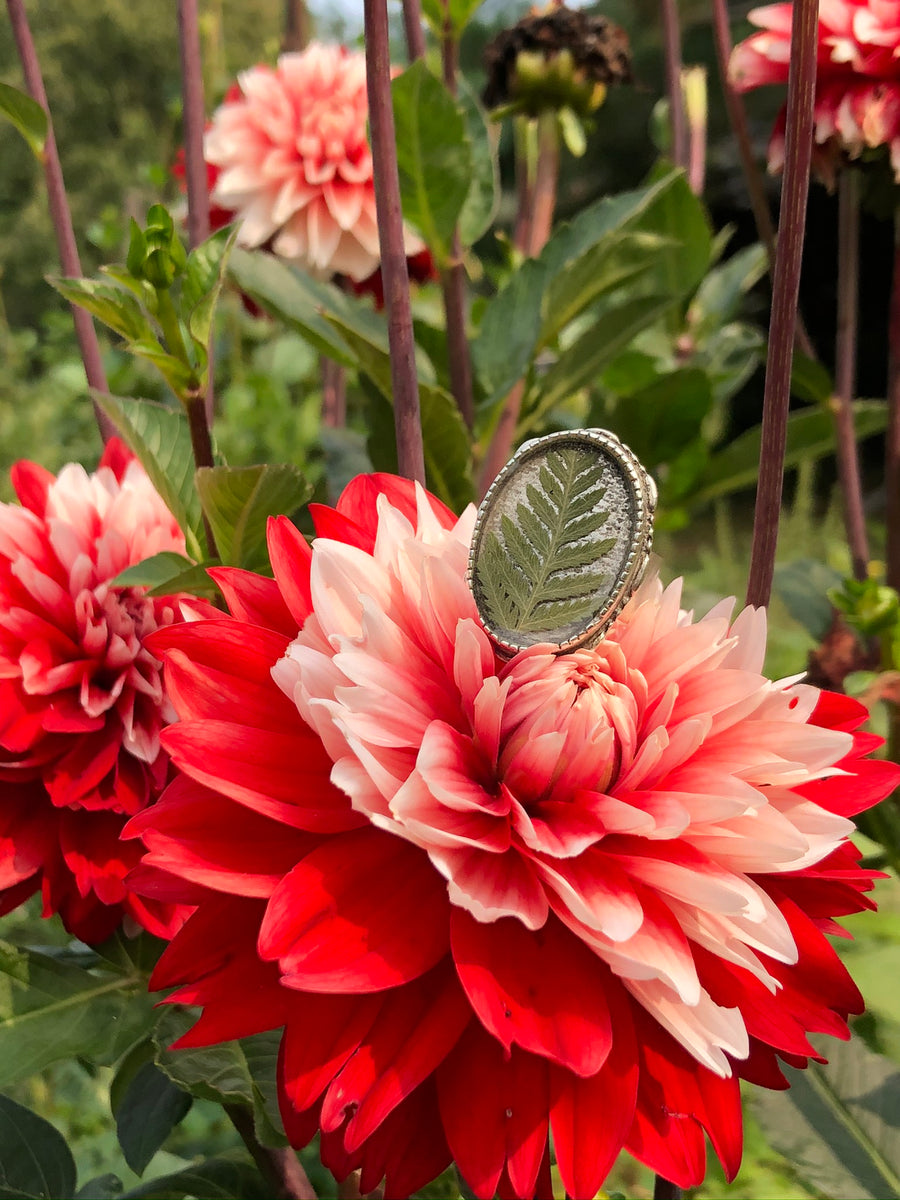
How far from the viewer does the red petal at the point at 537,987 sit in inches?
9.3

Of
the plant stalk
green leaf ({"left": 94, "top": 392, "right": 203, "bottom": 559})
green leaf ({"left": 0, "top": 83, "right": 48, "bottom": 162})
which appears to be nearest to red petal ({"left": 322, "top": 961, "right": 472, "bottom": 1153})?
green leaf ({"left": 94, "top": 392, "right": 203, "bottom": 559})

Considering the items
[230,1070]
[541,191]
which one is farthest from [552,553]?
[541,191]

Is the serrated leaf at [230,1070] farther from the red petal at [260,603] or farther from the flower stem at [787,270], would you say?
the flower stem at [787,270]

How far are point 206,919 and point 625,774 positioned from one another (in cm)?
12

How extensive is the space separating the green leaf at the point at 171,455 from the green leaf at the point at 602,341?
0.80 ft

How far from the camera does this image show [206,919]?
0.28 meters

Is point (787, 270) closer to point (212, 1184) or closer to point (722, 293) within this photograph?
point (212, 1184)

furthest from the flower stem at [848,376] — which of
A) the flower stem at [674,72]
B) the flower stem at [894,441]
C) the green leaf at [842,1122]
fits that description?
the green leaf at [842,1122]

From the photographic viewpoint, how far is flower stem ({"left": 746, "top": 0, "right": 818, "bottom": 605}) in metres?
0.30

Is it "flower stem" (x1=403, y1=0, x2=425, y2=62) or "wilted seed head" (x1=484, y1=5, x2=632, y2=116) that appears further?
"wilted seed head" (x1=484, y1=5, x2=632, y2=116)

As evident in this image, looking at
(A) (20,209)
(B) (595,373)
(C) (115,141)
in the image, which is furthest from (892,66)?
(C) (115,141)

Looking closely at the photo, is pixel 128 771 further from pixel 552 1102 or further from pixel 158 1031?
pixel 552 1102

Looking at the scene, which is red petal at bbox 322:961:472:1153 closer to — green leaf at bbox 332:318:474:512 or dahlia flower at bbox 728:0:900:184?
green leaf at bbox 332:318:474:512

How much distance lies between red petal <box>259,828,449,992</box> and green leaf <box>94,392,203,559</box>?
7.3 inches
